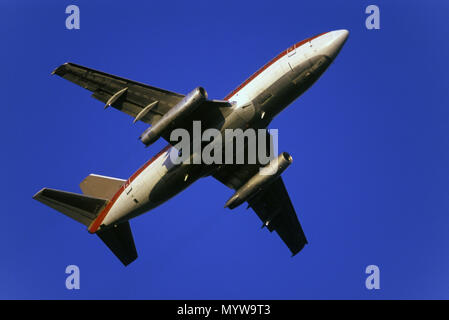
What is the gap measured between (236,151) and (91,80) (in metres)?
10.1

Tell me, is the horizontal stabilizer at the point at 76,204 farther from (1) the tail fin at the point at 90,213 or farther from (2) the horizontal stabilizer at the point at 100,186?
(2) the horizontal stabilizer at the point at 100,186

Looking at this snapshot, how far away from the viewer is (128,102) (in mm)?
38406

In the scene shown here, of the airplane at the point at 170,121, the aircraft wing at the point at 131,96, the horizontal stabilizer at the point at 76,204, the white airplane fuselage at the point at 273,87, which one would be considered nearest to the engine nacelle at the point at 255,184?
the airplane at the point at 170,121

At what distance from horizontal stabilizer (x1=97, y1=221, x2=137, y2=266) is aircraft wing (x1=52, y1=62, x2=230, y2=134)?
Result: 27.4 ft

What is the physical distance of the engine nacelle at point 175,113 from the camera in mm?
35312

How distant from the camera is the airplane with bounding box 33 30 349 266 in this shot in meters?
36.8

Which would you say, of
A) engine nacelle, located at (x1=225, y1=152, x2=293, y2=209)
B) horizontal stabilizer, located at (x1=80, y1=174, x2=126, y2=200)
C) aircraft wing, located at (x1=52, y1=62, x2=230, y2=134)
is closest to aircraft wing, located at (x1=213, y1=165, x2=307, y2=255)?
engine nacelle, located at (x1=225, y1=152, x2=293, y2=209)

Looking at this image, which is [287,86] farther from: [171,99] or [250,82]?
[171,99]

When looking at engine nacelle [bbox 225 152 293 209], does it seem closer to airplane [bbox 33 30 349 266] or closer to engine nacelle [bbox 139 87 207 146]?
airplane [bbox 33 30 349 266]

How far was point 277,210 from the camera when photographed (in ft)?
146

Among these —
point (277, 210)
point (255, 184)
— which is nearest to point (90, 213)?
A: point (255, 184)

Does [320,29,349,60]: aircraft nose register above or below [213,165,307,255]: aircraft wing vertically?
above

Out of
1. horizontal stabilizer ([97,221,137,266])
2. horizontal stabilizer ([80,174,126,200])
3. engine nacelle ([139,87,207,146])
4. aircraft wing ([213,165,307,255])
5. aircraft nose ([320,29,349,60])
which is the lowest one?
horizontal stabilizer ([97,221,137,266])

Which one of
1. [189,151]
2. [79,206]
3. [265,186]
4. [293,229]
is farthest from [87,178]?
[293,229]
